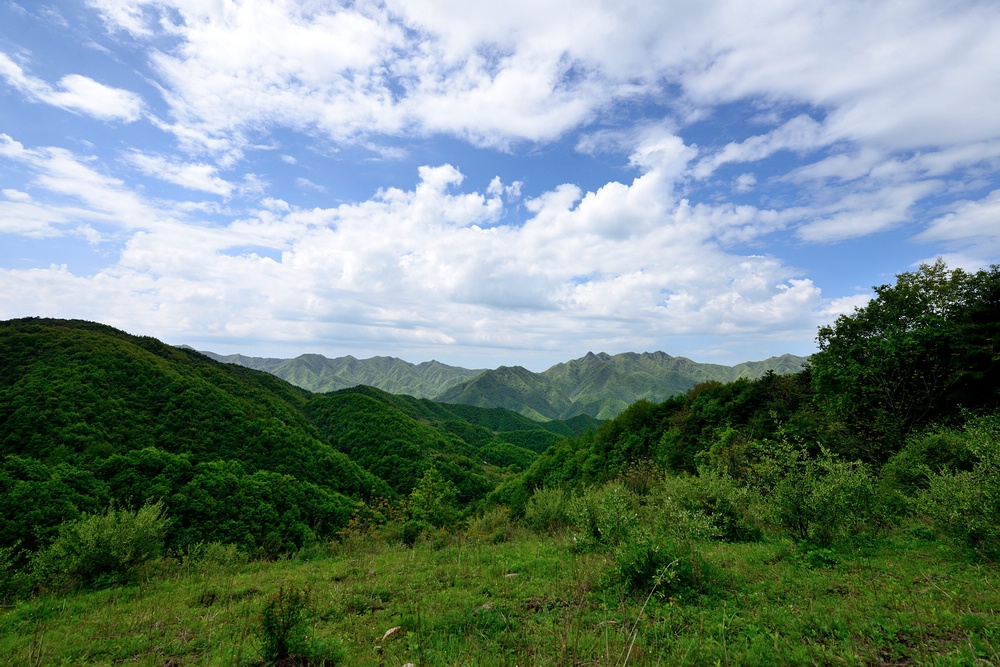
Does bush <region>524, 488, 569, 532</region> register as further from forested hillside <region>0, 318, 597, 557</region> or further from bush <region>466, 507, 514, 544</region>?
forested hillside <region>0, 318, 597, 557</region>

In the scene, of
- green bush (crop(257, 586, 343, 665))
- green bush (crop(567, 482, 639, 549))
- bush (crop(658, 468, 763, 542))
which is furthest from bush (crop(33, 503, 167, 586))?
bush (crop(658, 468, 763, 542))

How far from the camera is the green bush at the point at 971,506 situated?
8258 millimetres

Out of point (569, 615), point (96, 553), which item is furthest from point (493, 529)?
point (96, 553)

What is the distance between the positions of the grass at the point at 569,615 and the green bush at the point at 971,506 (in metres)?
0.66

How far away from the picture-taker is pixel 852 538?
1066cm

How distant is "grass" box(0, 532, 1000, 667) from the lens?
5516 mm

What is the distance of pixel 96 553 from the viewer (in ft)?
44.1

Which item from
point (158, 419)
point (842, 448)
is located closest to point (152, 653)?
point (842, 448)

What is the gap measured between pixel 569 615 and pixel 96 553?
59.2ft

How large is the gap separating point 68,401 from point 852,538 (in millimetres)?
75257

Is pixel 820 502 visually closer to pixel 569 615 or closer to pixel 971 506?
pixel 971 506

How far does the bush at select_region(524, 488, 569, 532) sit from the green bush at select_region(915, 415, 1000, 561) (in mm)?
11922

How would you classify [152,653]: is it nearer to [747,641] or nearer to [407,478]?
[747,641]

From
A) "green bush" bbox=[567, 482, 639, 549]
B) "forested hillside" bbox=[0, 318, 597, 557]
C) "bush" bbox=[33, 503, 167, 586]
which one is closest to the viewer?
"green bush" bbox=[567, 482, 639, 549]
